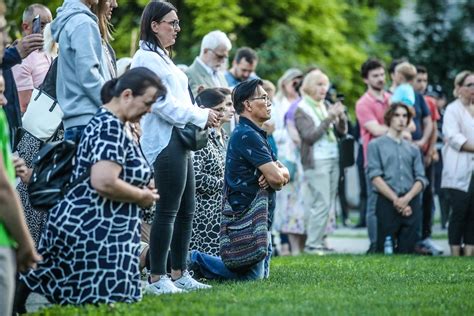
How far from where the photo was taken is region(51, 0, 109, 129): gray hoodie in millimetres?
9172

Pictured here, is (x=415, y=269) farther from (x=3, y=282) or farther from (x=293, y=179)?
(x=3, y=282)

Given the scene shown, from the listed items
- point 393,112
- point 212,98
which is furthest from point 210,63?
point 393,112

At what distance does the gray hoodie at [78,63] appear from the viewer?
9.17m

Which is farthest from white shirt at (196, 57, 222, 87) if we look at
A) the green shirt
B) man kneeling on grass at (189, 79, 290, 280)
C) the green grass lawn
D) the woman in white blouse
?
the green shirt

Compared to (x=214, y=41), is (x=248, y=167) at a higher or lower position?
lower

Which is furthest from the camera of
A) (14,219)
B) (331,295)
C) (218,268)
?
(218,268)

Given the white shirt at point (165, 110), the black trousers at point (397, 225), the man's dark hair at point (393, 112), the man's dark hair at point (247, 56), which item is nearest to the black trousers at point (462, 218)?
the black trousers at point (397, 225)

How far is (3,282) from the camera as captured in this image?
6.90m

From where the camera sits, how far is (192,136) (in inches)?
389

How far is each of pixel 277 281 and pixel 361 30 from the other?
28461 millimetres

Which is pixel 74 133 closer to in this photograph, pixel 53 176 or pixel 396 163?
pixel 53 176

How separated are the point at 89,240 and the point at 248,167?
8.56ft

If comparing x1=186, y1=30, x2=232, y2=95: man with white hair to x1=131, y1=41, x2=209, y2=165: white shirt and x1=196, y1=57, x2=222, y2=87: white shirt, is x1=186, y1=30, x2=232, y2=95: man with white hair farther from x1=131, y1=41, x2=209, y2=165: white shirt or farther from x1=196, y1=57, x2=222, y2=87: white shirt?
x1=131, y1=41, x2=209, y2=165: white shirt

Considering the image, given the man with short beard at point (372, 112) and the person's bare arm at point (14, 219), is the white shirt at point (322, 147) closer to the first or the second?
the man with short beard at point (372, 112)
